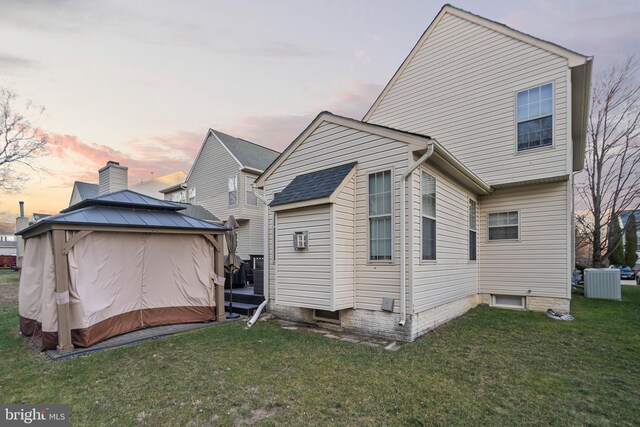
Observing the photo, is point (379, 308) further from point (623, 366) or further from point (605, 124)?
point (605, 124)

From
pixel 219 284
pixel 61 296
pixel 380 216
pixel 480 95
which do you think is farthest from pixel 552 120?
pixel 61 296

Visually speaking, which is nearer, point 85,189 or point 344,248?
point 344,248

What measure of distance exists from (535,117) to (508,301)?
494 centimetres

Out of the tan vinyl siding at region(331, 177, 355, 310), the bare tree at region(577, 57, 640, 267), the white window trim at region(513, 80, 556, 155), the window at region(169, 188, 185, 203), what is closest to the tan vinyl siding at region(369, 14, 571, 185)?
the white window trim at region(513, 80, 556, 155)

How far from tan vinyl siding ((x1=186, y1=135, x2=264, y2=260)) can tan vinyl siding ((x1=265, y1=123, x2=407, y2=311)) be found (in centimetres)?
904

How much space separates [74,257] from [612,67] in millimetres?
22503

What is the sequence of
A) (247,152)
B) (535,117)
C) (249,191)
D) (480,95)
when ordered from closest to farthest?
(535,117) → (480,95) → (249,191) → (247,152)

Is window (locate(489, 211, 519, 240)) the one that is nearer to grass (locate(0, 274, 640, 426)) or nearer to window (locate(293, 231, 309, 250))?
grass (locate(0, 274, 640, 426))

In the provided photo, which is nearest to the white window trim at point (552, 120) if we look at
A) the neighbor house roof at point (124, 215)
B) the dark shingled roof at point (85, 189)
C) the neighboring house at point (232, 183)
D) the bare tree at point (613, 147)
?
the neighbor house roof at point (124, 215)

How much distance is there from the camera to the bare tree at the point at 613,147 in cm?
1519

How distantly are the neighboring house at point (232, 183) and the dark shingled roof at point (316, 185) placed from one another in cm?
895

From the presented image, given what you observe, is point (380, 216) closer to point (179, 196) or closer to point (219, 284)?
point (219, 284)

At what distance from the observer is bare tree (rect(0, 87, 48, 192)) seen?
18.3m

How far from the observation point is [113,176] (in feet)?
40.1
